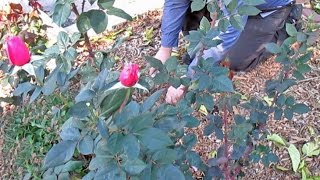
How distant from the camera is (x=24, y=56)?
1.04 m

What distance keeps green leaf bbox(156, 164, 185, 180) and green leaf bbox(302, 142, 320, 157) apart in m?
1.19

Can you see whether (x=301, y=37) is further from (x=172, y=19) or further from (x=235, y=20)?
(x=172, y=19)

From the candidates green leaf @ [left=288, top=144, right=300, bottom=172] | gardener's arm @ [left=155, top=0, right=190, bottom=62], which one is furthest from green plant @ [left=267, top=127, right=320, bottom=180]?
gardener's arm @ [left=155, top=0, right=190, bottom=62]

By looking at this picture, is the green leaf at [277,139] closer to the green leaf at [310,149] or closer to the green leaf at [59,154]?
the green leaf at [310,149]

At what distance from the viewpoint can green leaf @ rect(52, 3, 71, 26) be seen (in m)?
1.10

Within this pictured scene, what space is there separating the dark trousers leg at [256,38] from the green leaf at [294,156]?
1.63ft

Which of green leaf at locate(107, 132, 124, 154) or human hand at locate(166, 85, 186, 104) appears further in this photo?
human hand at locate(166, 85, 186, 104)

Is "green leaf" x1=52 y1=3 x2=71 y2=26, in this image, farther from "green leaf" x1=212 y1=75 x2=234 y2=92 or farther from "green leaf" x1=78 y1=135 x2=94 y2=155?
"green leaf" x1=212 y1=75 x2=234 y2=92

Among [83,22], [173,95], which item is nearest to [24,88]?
[83,22]

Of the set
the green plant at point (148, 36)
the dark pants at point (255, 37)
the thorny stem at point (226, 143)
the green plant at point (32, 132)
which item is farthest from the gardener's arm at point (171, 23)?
the thorny stem at point (226, 143)

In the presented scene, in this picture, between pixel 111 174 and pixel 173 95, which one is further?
pixel 173 95

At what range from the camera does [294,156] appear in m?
2.07

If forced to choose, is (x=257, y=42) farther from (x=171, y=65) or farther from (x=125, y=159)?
(x=125, y=159)

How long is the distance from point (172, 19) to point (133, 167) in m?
1.44
